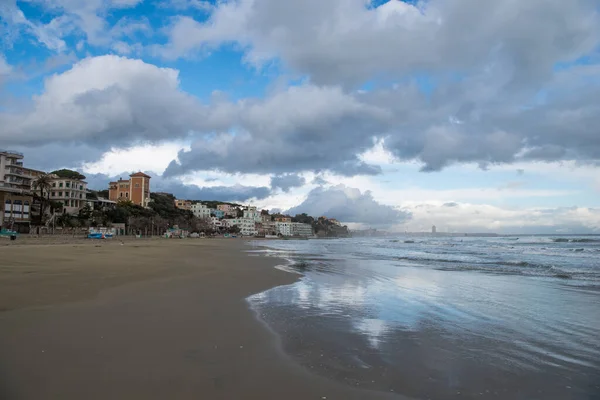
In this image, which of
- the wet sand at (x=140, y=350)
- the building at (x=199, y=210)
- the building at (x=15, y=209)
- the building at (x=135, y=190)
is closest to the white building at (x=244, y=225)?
the building at (x=199, y=210)

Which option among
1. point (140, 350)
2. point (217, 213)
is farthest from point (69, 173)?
point (140, 350)

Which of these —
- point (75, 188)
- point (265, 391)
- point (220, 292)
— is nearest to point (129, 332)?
point (265, 391)

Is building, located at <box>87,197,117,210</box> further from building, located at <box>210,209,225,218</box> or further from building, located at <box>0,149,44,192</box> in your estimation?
building, located at <box>210,209,225,218</box>

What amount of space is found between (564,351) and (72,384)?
7314 mm

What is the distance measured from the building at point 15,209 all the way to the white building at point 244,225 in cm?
10130

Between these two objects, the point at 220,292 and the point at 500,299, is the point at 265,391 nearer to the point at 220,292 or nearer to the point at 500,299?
the point at 220,292

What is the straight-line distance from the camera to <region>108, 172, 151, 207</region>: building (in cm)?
11281

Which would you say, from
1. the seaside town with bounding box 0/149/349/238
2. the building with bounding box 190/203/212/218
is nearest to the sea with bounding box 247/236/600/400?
the seaside town with bounding box 0/149/349/238

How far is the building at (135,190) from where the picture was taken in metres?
113

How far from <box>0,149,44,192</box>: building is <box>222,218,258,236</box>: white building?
93.5 m

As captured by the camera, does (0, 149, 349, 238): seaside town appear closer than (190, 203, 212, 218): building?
Yes

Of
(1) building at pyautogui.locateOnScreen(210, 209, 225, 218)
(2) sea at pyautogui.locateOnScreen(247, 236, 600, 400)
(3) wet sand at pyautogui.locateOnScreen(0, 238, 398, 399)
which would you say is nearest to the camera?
(3) wet sand at pyautogui.locateOnScreen(0, 238, 398, 399)

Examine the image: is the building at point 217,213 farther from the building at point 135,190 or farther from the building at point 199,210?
the building at point 135,190

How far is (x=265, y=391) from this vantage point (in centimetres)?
431
